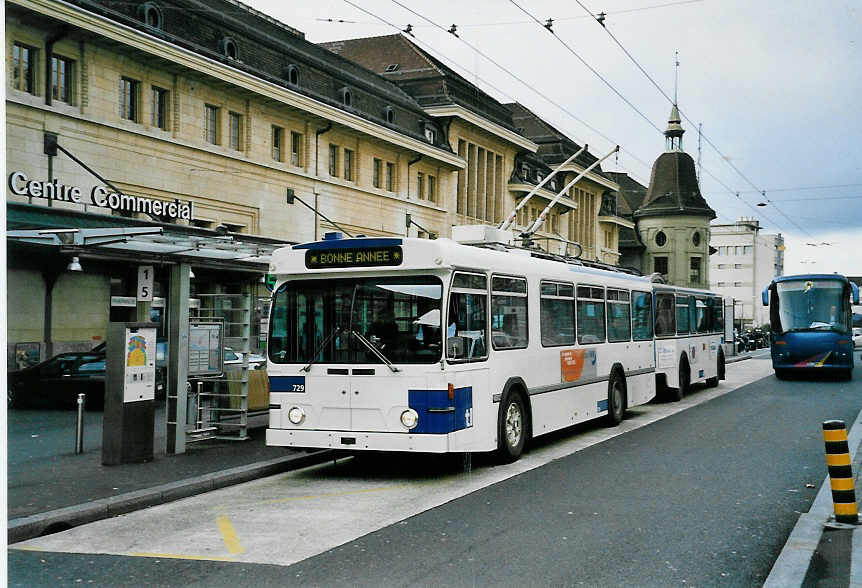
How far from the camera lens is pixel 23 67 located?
23.2 metres

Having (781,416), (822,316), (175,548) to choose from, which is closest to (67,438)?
(175,548)

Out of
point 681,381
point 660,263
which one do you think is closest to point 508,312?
point 681,381

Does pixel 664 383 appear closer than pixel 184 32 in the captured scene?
Yes

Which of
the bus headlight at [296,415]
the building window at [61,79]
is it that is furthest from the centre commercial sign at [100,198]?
the bus headlight at [296,415]

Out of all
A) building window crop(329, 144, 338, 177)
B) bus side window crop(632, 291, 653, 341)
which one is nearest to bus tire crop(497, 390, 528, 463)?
bus side window crop(632, 291, 653, 341)

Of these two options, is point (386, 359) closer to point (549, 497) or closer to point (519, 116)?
point (549, 497)

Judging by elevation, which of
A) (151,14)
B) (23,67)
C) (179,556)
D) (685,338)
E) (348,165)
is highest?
(151,14)

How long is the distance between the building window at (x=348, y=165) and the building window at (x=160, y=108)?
9.70 m

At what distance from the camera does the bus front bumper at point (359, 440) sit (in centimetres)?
1061

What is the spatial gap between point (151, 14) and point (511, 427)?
19258mm

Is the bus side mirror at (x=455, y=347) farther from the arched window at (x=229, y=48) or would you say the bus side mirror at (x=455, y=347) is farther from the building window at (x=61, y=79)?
the arched window at (x=229, y=48)

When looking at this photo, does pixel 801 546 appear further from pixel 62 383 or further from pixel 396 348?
pixel 62 383

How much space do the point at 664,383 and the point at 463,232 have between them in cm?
982

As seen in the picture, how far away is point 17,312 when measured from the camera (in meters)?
23.5
